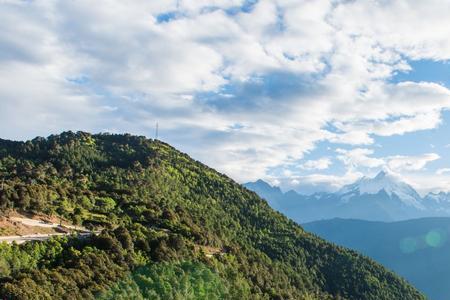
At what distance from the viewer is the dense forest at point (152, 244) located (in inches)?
2723

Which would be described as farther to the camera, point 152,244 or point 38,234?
point 152,244

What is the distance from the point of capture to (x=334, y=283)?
16525 cm

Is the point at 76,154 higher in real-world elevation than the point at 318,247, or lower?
higher

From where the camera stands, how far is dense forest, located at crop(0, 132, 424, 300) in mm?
69156

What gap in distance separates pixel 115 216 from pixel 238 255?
30.1 metres

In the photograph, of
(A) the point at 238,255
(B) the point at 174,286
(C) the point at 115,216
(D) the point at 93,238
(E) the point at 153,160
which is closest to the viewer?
Answer: (B) the point at 174,286

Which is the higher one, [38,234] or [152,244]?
[152,244]

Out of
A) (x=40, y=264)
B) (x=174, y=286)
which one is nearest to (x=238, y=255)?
(x=174, y=286)

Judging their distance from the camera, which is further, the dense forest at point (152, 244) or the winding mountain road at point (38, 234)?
the winding mountain road at point (38, 234)

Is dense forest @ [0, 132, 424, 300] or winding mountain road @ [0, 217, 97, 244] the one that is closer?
dense forest @ [0, 132, 424, 300]

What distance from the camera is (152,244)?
89438 mm

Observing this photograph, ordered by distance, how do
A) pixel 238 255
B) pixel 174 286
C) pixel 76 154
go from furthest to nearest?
pixel 76 154
pixel 238 255
pixel 174 286

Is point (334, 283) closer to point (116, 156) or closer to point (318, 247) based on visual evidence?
point (318, 247)

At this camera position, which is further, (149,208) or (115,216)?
(149,208)
